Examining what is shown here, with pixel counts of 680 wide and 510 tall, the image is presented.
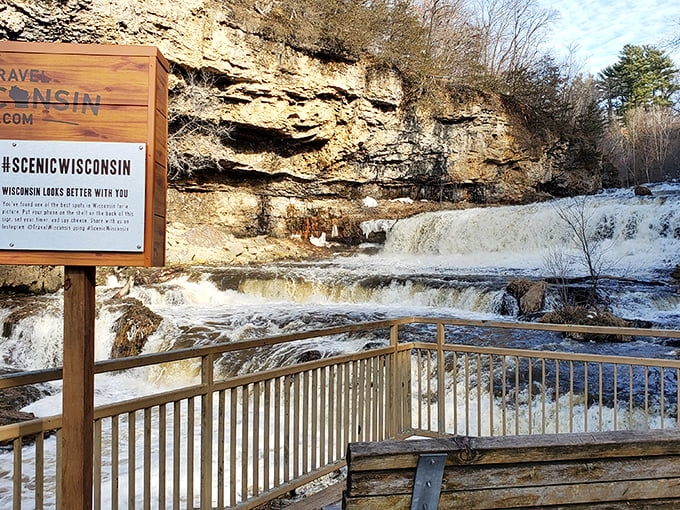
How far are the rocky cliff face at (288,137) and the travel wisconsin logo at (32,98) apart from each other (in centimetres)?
1401

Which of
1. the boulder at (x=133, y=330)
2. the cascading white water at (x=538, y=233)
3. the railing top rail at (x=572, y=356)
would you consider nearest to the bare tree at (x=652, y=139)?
the cascading white water at (x=538, y=233)

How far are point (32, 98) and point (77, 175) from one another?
0.32 meters

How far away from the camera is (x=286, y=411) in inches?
124

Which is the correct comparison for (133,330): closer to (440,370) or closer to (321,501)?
(440,370)

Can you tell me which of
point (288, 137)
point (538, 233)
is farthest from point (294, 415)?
point (288, 137)

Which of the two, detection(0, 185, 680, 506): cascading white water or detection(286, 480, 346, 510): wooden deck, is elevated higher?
detection(0, 185, 680, 506): cascading white water

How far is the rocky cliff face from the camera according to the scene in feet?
49.0

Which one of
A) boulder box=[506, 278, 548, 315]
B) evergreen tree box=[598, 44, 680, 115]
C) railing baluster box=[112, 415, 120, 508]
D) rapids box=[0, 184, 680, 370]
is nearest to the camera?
railing baluster box=[112, 415, 120, 508]

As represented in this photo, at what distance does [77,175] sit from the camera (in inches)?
75.6

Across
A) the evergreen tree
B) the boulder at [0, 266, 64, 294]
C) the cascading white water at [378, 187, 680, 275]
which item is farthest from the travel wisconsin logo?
the evergreen tree

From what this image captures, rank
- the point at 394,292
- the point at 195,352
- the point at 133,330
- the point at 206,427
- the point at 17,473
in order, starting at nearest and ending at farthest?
the point at 17,473
the point at 195,352
the point at 206,427
the point at 133,330
the point at 394,292

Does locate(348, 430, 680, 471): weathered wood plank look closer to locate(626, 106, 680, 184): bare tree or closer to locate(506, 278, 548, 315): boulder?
locate(506, 278, 548, 315): boulder

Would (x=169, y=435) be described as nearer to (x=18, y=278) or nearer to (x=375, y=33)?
(x=18, y=278)

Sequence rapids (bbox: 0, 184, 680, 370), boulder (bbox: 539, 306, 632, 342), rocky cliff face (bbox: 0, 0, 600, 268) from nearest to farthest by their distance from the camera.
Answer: boulder (bbox: 539, 306, 632, 342)
rapids (bbox: 0, 184, 680, 370)
rocky cliff face (bbox: 0, 0, 600, 268)
